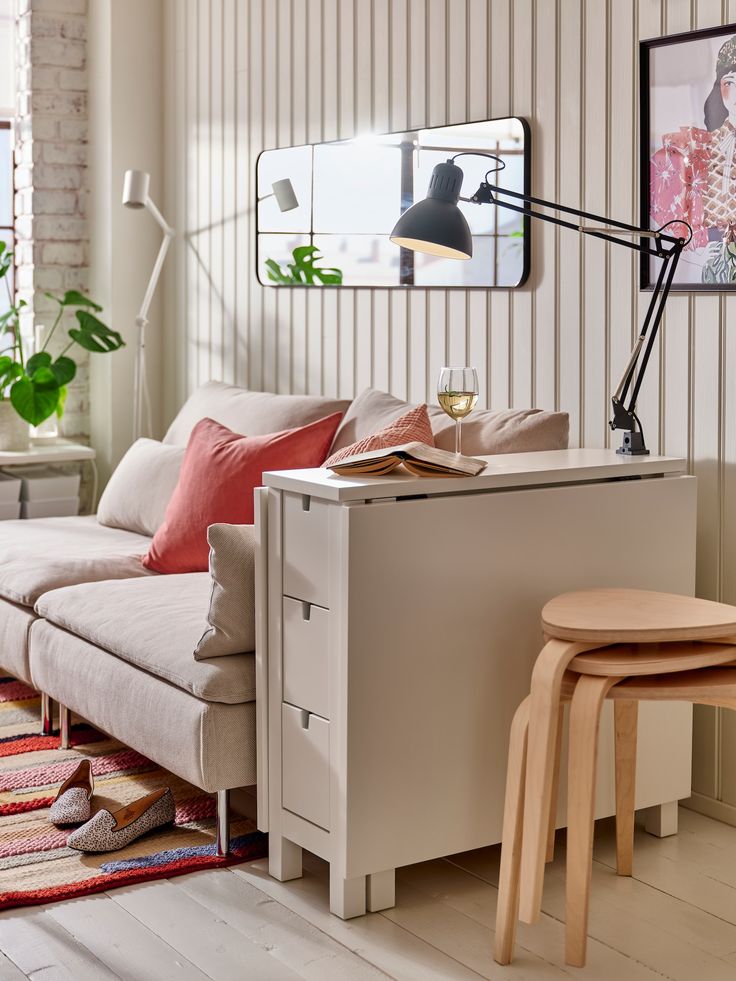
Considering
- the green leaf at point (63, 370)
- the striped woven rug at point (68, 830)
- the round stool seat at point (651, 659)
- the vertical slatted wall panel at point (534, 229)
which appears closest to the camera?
the round stool seat at point (651, 659)

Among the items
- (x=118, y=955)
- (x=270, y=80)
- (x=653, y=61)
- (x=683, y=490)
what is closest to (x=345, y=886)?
(x=118, y=955)

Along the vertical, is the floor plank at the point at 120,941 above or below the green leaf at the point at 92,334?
below

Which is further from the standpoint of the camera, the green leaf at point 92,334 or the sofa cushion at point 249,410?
the green leaf at point 92,334

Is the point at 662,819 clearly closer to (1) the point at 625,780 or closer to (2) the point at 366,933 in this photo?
(1) the point at 625,780

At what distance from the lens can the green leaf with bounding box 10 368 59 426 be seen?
441cm

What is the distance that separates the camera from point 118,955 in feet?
6.94

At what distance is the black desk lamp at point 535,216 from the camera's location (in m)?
2.48

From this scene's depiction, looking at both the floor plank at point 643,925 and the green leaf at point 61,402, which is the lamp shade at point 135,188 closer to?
the green leaf at point 61,402

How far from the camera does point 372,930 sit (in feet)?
7.27

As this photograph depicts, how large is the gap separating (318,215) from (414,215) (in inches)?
54.5

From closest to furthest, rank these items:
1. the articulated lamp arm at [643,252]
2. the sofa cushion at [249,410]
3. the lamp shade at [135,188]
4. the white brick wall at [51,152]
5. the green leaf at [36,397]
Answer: the articulated lamp arm at [643,252]
the sofa cushion at [249,410]
the lamp shade at [135,188]
the green leaf at [36,397]
the white brick wall at [51,152]

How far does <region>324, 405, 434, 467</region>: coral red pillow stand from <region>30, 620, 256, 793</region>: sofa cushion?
0.52m

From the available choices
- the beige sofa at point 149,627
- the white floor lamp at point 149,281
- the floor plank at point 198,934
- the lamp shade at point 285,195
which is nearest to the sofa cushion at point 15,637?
the beige sofa at point 149,627

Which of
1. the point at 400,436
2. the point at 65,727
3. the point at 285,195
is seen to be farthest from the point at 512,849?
the point at 285,195
